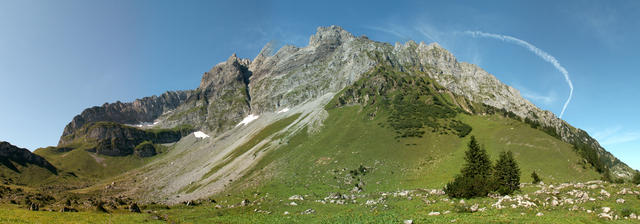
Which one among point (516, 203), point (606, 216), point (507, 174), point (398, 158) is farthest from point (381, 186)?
point (606, 216)

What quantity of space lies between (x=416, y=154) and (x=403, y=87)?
8552 centimetres

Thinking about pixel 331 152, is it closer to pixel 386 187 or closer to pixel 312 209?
pixel 386 187

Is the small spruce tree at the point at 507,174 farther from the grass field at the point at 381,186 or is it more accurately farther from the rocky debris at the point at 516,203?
the rocky debris at the point at 516,203

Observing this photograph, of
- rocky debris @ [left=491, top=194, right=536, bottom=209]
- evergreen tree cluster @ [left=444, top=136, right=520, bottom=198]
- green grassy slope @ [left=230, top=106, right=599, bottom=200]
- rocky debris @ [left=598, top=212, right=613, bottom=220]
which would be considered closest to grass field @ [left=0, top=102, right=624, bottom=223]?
green grassy slope @ [left=230, top=106, right=599, bottom=200]

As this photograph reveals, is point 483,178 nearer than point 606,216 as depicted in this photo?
No

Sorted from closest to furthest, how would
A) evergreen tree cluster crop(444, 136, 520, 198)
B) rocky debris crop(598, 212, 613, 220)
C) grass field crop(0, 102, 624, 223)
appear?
rocky debris crop(598, 212, 613, 220) < grass field crop(0, 102, 624, 223) < evergreen tree cluster crop(444, 136, 520, 198)

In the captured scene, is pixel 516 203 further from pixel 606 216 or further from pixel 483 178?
pixel 483 178

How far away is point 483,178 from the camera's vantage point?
1571 inches

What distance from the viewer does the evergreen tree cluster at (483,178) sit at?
120ft

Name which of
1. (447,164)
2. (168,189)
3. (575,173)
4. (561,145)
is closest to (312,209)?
(447,164)

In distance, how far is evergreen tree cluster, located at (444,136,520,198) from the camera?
36537 mm

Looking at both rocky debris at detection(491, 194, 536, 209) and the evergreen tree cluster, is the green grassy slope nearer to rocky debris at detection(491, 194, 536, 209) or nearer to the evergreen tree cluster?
the evergreen tree cluster

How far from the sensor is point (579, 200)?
28344mm

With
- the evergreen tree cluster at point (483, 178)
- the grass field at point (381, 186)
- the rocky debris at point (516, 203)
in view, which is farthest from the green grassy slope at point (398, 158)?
the rocky debris at point (516, 203)
